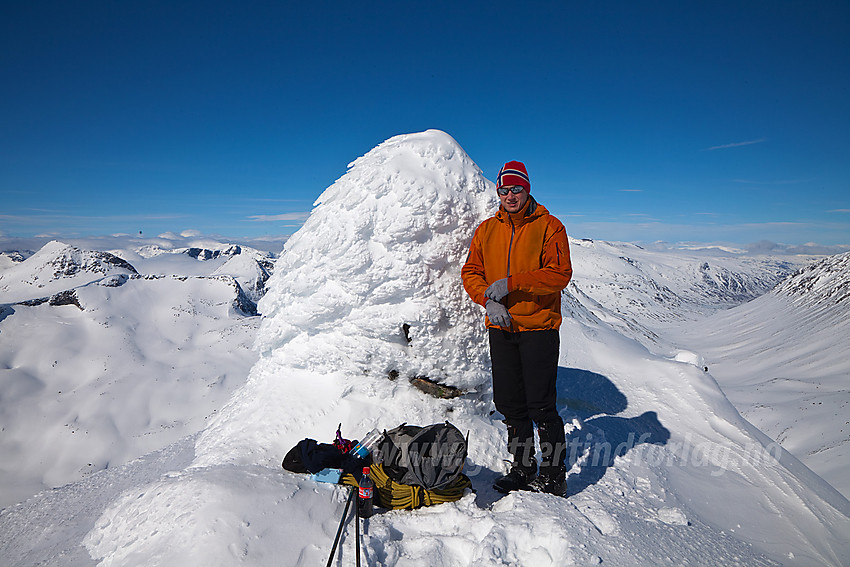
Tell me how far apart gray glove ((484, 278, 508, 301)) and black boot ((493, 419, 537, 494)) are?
126cm

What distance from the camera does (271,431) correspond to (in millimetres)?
4430

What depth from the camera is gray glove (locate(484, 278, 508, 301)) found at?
3.47m

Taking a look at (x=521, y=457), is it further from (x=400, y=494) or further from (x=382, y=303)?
(x=382, y=303)

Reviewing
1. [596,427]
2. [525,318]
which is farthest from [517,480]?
[596,427]

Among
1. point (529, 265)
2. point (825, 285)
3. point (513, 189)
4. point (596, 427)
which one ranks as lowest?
point (825, 285)

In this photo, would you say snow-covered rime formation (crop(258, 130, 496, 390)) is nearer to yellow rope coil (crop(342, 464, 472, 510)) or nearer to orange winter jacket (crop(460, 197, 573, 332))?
orange winter jacket (crop(460, 197, 573, 332))

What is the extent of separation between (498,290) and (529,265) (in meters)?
0.38

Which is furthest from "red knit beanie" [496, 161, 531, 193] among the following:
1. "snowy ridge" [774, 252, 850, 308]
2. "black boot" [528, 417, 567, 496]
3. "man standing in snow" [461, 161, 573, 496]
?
"snowy ridge" [774, 252, 850, 308]

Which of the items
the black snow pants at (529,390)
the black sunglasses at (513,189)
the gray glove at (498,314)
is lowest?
the black snow pants at (529,390)

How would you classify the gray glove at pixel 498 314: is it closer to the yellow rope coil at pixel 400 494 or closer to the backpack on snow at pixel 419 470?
the backpack on snow at pixel 419 470

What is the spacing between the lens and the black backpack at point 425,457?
11.4ft

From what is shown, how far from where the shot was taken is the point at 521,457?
12.6ft

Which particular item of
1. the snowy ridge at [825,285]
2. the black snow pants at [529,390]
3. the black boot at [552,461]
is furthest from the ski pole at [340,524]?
the snowy ridge at [825,285]

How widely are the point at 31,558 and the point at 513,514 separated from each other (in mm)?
3920
